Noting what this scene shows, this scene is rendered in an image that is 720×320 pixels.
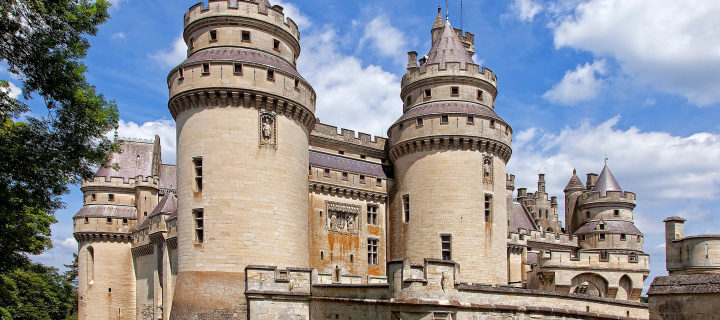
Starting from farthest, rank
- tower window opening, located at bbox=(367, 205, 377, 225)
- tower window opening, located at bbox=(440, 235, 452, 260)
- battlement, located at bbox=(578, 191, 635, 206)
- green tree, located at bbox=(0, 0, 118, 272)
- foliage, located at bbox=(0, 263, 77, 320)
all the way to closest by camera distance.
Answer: foliage, located at bbox=(0, 263, 77, 320), battlement, located at bbox=(578, 191, 635, 206), tower window opening, located at bbox=(367, 205, 377, 225), tower window opening, located at bbox=(440, 235, 452, 260), green tree, located at bbox=(0, 0, 118, 272)

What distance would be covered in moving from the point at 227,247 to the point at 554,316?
1390 cm

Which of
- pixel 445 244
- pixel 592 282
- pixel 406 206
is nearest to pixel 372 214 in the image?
pixel 406 206

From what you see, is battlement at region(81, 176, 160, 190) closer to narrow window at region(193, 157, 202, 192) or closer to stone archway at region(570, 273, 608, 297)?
narrow window at region(193, 157, 202, 192)

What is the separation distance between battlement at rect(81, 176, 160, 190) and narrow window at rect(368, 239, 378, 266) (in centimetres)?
1976

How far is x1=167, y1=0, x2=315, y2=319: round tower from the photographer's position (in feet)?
90.8

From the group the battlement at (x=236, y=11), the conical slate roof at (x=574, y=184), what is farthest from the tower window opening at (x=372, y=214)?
the conical slate roof at (x=574, y=184)

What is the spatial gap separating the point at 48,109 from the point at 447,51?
2611 cm

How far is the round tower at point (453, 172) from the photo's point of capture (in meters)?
35.0

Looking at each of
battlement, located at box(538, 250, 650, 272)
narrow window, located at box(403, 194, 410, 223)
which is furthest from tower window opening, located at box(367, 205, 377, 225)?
battlement, located at box(538, 250, 650, 272)

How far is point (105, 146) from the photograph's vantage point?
18781 millimetres

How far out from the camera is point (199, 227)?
28.4 metres

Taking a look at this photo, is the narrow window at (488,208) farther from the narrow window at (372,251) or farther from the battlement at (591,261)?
the narrow window at (372,251)

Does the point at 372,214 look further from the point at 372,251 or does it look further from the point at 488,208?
the point at 488,208

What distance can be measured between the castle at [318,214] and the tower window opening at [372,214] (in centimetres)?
7
